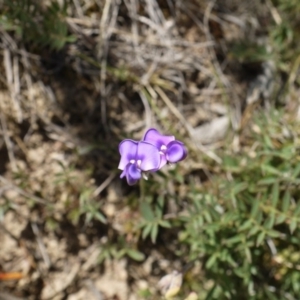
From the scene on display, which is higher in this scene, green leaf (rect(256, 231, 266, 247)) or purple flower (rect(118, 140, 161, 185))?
purple flower (rect(118, 140, 161, 185))

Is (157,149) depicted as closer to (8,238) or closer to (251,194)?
(251,194)

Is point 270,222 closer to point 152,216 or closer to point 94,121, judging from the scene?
point 152,216

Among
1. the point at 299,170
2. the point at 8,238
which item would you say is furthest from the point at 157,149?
the point at 8,238

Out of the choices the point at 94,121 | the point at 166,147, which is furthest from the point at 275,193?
the point at 94,121

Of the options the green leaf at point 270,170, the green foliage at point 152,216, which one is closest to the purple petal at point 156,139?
the green foliage at point 152,216

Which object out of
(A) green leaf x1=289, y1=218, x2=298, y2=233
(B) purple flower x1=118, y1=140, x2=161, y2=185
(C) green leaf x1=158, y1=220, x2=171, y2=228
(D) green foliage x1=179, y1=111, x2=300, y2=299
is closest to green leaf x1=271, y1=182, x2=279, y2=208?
(D) green foliage x1=179, y1=111, x2=300, y2=299

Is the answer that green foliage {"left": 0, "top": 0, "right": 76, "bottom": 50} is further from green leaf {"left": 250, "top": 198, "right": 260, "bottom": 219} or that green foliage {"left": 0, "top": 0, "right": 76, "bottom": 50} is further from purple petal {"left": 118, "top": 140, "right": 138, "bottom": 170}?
green leaf {"left": 250, "top": 198, "right": 260, "bottom": 219}

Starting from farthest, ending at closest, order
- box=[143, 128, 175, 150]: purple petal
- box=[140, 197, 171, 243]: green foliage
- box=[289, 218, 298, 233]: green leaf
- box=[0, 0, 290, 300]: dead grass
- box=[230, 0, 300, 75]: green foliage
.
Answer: box=[230, 0, 300, 75]: green foliage
box=[0, 0, 290, 300]: dead grass
box=[140, 197, 171, 243]: green foliage
box=[289, 218, 298, 233]: green leaf
box=[143, 128, 175, 150]: purple petal
